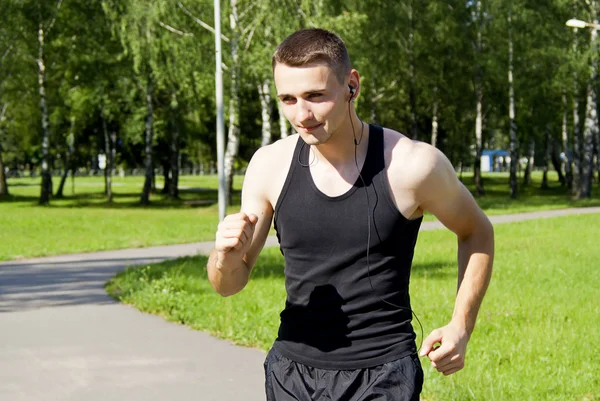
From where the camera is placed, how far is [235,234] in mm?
2629

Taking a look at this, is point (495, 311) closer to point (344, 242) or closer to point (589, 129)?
point (344, 242)

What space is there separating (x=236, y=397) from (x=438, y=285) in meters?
5.55

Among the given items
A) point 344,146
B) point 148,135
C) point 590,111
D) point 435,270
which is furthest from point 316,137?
point 148,135

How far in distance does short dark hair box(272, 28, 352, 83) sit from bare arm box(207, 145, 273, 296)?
16.6 inches

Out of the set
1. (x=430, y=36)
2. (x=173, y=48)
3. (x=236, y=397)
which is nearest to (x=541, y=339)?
(x=236, y=397)

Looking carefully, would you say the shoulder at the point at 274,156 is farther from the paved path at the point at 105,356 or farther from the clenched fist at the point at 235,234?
the paved path at the point at 105,356

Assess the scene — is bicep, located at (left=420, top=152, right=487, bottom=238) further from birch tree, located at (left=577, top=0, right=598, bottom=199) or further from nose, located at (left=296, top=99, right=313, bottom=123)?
birch tree, located at (left=577, top=0, right=598, bottom=199)

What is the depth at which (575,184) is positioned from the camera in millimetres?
42531

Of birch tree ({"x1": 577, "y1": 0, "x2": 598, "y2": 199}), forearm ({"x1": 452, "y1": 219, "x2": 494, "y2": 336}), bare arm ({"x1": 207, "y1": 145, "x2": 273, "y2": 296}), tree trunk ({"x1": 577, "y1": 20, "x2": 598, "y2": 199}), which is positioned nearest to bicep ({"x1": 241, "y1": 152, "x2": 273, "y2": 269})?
bare arm ({"x1": 207, "y1": 145, "x2": 273, "y2": 296})

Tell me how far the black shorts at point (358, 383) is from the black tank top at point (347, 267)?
3 cm

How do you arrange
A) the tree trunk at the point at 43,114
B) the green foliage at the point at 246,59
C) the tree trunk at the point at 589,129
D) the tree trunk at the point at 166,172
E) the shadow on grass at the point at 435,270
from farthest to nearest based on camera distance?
the tree trunk at the point at 166,172
the tree trunk at the point at 43,114
the tree trunk at the point at 589,129
the green foliage at the point at 246,59
the shadow on grass at the point at 435,270

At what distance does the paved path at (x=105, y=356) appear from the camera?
21.1ft

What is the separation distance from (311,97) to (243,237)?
16.8 inches

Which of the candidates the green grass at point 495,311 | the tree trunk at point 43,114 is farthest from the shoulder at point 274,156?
the tree trunk at point 43,114
